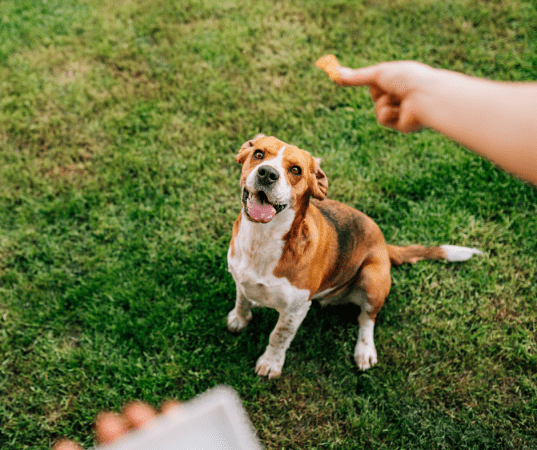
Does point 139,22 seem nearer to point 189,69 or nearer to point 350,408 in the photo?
point 189,69

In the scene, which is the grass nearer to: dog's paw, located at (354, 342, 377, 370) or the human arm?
dog's paw, located at (354, 342, 377, 370)

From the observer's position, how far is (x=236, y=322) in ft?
12.2

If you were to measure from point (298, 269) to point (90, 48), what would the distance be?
16.5ft

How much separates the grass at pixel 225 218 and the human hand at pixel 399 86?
2.62 metres

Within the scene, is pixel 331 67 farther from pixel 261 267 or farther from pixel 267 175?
pixel 261 267

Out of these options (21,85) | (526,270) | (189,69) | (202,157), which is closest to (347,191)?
(202,157)

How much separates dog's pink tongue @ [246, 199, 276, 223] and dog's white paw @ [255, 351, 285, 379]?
170cm

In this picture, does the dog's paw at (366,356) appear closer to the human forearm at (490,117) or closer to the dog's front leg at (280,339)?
the dog's front leg at (280,339)

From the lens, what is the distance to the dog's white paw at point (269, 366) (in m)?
3.48

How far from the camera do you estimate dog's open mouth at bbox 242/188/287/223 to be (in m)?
2.30

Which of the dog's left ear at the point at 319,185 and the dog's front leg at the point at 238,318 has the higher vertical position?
the dog's left ear at the point at 319,185

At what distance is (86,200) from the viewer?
14.4ft

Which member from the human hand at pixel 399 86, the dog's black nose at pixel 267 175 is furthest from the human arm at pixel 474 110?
the dog's black nose at pixel 267 175

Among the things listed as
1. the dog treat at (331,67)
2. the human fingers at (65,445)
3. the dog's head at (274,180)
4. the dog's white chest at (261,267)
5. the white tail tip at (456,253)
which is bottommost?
the human fingers at (65,445)
